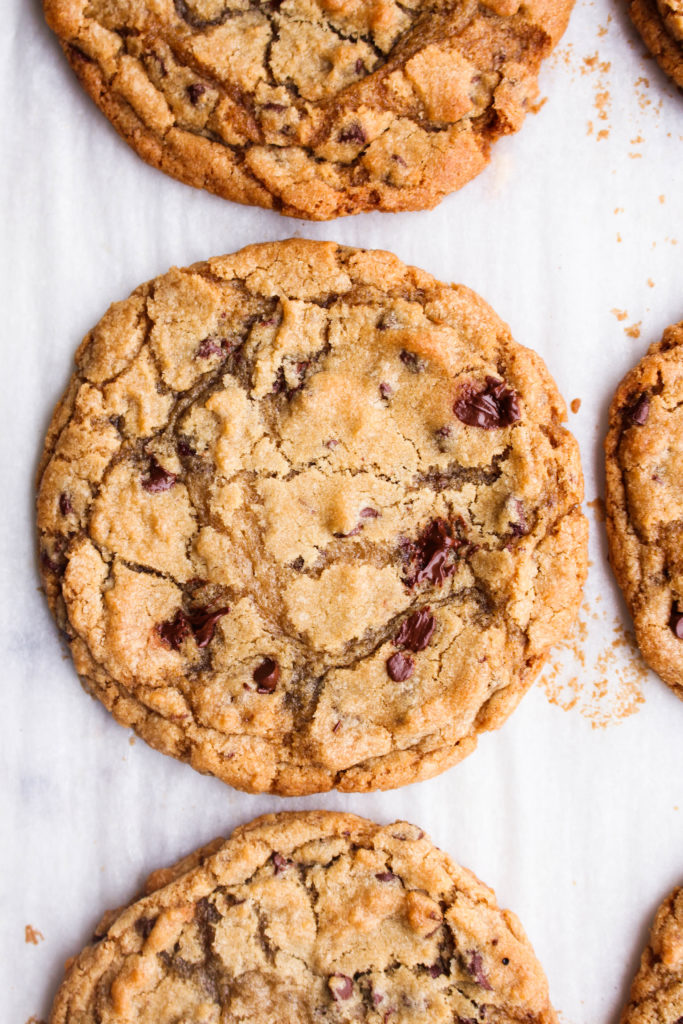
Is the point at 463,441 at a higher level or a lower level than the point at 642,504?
higher

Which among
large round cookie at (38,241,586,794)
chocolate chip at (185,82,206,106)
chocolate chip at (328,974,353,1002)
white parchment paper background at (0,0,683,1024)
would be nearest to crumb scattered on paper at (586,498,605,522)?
white parchment paper background at (0,0,683,1024)

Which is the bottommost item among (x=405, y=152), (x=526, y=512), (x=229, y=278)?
(x=526, y=512)

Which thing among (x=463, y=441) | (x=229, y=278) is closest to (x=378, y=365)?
(x=463, y=441)

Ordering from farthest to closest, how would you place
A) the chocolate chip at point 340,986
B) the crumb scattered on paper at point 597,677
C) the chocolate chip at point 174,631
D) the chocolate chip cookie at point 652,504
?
the crumb scattered on paper at point 597,677
the chocolate chip cookie at point 652,504
the chocolate chip at point 174,631
the chocolate chip at point 340,986

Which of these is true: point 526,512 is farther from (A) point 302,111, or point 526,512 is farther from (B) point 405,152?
(A) point 302,111

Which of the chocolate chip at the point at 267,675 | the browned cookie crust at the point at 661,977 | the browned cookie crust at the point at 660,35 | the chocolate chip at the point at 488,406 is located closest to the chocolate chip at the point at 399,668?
the chocolate chip at the point at 267,675

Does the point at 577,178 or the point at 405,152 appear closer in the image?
the point at 405,152

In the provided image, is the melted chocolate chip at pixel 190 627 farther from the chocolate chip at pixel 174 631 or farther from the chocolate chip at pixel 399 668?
the chocolate chip at pixel 399 668
